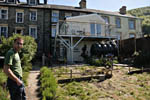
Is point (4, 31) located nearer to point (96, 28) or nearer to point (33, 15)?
point (33, 15)

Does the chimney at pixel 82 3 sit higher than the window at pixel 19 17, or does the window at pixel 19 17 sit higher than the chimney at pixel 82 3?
the chimney at pixel 82 3

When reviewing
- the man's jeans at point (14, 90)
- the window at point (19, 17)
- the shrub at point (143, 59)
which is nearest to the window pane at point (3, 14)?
the window at point (19, 17)

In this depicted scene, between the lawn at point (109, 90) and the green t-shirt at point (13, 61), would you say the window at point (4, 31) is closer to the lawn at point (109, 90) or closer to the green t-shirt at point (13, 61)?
the lawn at point (109, 90)

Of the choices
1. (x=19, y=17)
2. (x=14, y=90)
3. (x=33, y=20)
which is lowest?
(x=14, y=90)

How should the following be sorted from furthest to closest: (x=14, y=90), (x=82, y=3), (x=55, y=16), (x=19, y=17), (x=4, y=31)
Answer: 1. (x=82, y=3)
2. (x=55, y=16)
3. (x=19, y=17)
4. (x=4, y=31)
5. (x=14, y=90)

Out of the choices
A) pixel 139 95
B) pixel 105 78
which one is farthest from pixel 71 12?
pixel 139 95

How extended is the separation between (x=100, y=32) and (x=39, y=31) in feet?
28.5

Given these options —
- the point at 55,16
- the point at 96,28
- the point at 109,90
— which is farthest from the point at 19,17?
the point at 109,90

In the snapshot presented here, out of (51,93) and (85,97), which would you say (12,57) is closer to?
(51,93)

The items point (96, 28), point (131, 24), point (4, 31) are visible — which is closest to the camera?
point (96, 28)

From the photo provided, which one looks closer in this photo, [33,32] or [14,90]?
[14,90]

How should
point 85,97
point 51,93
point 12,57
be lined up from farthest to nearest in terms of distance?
point 85,97 → point 51,93 → point 12,57

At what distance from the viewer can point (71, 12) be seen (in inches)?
800

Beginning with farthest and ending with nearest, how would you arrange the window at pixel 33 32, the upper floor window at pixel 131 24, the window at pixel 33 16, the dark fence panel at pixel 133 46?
the upper floor window at pixel 131 24, the window at pixel 33 16, the window at pixel 33 32, the dark fence panel at pixel 133 46
